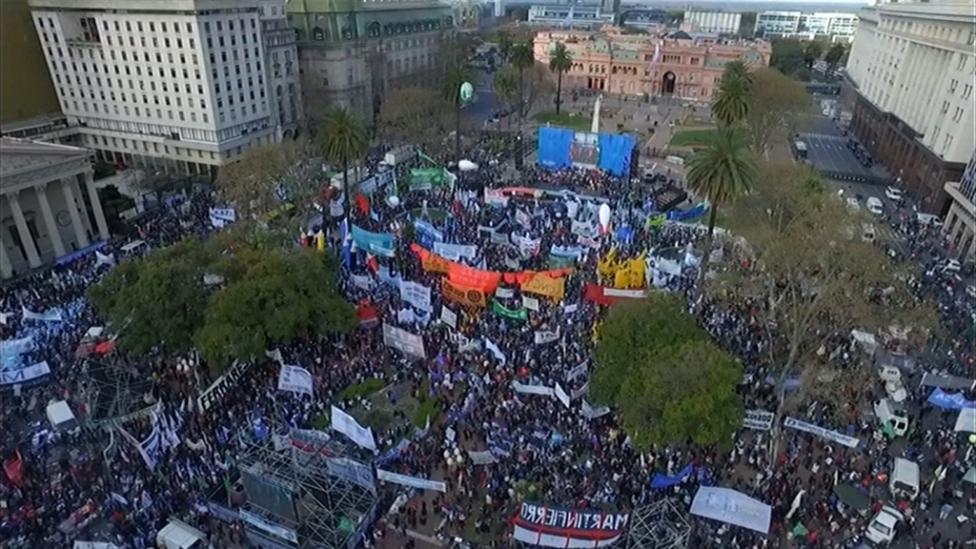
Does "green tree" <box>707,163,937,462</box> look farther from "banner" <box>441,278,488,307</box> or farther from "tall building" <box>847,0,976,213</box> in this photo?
"tall building" <box>847,0,976,213</box>

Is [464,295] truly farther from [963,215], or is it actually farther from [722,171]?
[963,215]

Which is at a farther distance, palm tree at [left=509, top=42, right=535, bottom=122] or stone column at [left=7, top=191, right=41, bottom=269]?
palm tree at [left=509, top=42, right=535, bottom=122]

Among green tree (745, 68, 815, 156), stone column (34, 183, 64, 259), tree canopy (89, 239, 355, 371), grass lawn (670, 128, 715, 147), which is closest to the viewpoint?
tree canopy (89, 239, 355, 371)

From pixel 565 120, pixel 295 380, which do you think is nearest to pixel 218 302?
pixel 295 380

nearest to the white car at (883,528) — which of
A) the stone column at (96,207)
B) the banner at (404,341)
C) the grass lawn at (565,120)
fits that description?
the banner at (404,341)

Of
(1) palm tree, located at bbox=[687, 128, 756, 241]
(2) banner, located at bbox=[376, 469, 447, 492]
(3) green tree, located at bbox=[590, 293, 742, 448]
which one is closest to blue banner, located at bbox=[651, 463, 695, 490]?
(3) green tree, located at bbox=[590, 293, 742, 448]

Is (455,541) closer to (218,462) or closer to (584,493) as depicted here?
(584,493)
